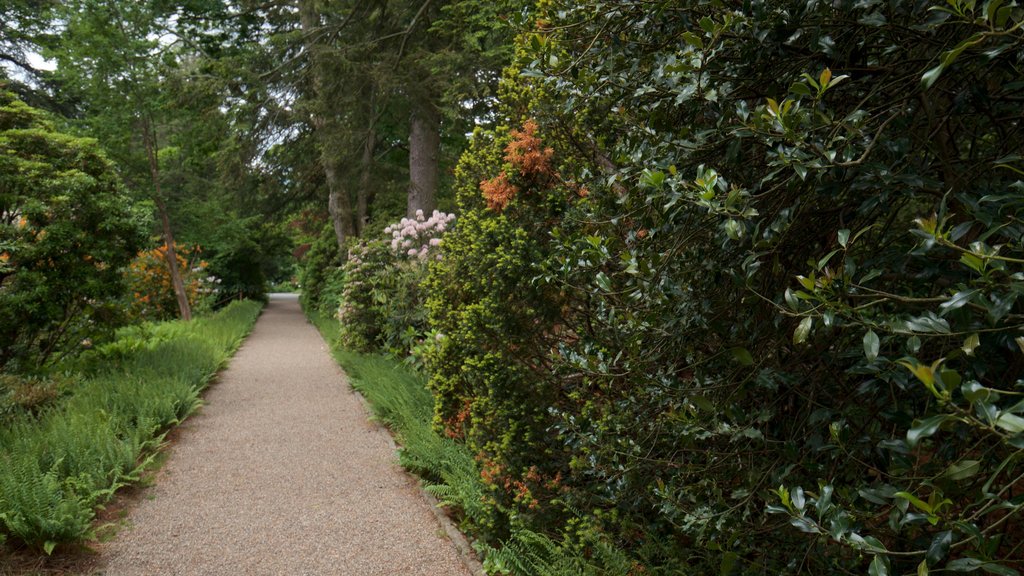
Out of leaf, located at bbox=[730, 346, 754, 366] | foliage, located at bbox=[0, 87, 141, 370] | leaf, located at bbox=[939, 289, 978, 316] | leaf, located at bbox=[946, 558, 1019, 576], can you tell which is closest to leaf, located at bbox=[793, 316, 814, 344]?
leaf, located at bbox=[939, 289, 978, 316]

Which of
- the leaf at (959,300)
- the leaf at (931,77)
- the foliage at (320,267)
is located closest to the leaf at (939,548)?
the leaf at (959,300)

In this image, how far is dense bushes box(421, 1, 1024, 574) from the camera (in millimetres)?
1169

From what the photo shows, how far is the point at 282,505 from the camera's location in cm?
455

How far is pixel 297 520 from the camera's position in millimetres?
4277

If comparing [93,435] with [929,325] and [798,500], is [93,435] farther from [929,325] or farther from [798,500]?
[929,325]

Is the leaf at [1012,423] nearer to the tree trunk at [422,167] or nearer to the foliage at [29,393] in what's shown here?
the foliage at [29,393]

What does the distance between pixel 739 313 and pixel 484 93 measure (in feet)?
26.1

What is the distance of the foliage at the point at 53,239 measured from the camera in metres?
6.67

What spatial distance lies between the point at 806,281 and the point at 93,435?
18.2 feet

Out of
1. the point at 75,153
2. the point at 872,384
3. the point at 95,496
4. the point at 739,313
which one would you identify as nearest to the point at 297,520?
the point at 95,496

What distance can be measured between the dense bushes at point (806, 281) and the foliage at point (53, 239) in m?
6.62

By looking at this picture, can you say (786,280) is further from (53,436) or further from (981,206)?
(53,436)

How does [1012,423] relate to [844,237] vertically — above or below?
below

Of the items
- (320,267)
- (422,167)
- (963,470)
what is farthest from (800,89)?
(320,267)
